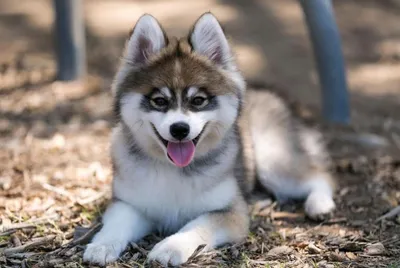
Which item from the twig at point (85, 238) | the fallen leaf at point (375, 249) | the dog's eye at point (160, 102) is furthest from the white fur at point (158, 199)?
the fallen leaf at point (375, 249)

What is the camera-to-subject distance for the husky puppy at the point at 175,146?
13.8 feet

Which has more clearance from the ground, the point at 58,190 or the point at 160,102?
the point at 160,102

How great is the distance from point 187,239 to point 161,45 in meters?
1.19

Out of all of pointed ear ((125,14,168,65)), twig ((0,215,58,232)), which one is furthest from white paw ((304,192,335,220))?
twig ((0,215,58,232))

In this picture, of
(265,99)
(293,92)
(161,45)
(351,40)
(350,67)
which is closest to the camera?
(161,45)

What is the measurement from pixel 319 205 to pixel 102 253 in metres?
1.69

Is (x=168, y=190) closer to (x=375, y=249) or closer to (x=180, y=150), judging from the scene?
(x=180, y=150)

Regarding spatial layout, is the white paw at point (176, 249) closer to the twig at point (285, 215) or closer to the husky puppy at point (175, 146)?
the husky puppy at point (175, 146)

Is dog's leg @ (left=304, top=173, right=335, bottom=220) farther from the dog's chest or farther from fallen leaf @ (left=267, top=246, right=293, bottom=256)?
the dog's chest

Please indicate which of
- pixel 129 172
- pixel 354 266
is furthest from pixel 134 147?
pixel 354 266

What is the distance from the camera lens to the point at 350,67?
8.05 metres

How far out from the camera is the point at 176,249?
408cm

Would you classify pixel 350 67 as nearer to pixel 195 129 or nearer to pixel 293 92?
pixel 293 92

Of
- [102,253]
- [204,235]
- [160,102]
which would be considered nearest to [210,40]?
[160,102]
